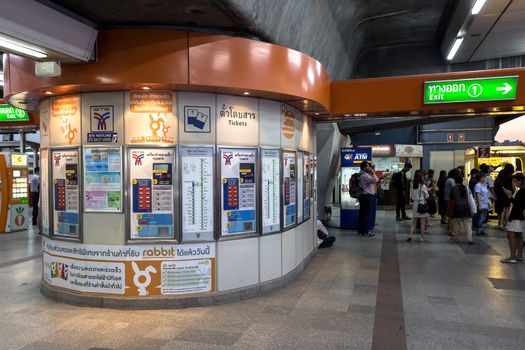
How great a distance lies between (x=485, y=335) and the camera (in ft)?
13.5

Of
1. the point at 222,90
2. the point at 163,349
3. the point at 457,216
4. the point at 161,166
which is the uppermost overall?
the point at 222,90

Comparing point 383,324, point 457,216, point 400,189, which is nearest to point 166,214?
point 383,324

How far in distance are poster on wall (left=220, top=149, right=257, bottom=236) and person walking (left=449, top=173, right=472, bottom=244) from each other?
212 inches

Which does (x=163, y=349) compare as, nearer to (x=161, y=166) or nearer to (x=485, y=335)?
(x=161, y=166)

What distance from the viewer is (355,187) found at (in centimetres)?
1035

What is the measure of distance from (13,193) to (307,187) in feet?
28.4

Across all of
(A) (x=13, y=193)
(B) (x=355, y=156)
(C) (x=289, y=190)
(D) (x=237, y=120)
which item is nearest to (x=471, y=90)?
(C) (x=289, y=190)

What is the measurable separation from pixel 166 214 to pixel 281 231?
5.47 feet

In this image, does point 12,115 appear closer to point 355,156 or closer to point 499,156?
point 355,156

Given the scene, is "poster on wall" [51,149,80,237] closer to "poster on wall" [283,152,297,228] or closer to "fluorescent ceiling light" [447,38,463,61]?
"poster on wall" [283,152,297,228]

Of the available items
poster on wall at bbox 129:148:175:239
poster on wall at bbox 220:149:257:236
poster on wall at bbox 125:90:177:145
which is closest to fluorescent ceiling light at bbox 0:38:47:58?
poster on wall at bbox 125:90:177:145

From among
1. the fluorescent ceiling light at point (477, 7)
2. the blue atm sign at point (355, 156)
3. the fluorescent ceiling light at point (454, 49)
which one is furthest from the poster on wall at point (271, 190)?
the fluorescent ceiling light at point (454, 49)

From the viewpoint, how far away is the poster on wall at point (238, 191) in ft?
16.9

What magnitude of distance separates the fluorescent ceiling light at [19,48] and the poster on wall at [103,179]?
46.1 inches
